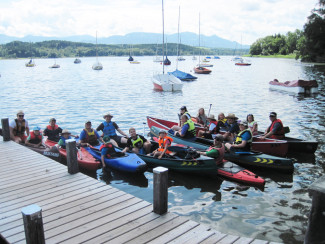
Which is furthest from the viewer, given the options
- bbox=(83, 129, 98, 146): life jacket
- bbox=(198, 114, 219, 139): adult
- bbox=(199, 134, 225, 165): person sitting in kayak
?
bbox=(198, 114, 219, 139): adult

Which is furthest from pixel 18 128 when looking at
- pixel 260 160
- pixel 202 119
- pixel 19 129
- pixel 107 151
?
pixel 260 160

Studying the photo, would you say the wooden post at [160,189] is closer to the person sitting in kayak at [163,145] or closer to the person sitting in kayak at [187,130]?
the person sitting in kayak at [163,145]

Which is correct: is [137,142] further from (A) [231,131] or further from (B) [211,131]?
(A) [231,131]

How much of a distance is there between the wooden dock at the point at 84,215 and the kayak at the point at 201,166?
145 inches

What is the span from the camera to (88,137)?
12.4 m

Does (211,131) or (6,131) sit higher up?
(6,131)

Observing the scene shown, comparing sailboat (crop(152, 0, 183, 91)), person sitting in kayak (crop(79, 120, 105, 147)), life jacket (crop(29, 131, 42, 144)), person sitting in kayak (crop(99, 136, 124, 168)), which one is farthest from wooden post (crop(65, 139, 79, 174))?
sailboat (crop(152, 0, 183, 91))

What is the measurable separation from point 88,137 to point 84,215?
655cm

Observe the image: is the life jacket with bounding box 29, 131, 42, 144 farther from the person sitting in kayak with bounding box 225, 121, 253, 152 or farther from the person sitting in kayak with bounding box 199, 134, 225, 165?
the person sitting in kayak with bounding box 225, 121, 253, 152

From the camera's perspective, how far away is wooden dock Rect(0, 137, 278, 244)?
5.41 m

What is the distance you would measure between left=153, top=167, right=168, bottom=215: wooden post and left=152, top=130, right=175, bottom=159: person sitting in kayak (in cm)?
489

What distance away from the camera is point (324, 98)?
101ft

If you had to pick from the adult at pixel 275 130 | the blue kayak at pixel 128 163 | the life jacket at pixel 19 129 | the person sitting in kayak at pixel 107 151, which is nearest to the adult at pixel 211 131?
the adult at pixel 275 130

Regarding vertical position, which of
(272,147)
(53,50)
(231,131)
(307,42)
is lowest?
(272,147)
